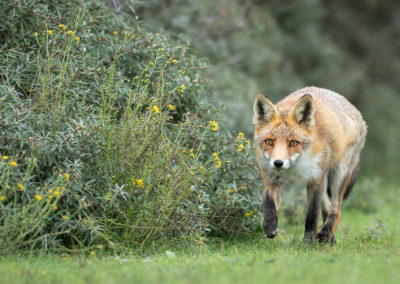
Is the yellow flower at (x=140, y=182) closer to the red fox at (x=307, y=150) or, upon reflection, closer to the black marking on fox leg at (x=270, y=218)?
the red fox at (x=307, y=150)

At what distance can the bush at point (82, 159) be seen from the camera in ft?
20.5

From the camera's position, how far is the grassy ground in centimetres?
491

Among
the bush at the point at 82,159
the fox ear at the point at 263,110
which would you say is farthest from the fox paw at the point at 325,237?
the fox ear at the point at 263,110

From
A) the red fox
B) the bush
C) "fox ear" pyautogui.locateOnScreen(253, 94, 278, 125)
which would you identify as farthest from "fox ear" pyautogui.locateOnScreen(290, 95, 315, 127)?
the bush

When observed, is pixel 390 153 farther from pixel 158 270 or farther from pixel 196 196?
pixel 158 270

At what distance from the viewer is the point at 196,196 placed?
24.4ft

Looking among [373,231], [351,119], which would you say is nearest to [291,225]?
[373,231]

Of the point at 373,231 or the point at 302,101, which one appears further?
A: the point at 373,231

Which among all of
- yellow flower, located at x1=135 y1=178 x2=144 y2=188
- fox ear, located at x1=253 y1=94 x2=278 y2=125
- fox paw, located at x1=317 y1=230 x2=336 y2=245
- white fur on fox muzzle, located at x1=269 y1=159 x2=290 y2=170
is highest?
fox ear, located at x1=253 y1=94 x2=278 y2=125

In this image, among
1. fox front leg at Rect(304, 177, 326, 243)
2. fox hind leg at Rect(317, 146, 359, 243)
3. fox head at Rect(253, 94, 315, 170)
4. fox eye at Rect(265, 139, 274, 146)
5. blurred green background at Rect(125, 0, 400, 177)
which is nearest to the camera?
fox head at Rect(253, 94, 315, 170)

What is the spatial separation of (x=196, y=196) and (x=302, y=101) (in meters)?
1.92

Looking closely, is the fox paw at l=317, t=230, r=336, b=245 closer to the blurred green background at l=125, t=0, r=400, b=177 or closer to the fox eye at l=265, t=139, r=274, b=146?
the fox eye at l=265, t=139, r=274, b=146

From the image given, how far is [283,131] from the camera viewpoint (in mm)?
6863

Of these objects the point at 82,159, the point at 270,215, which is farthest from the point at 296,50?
the point at 82,159
